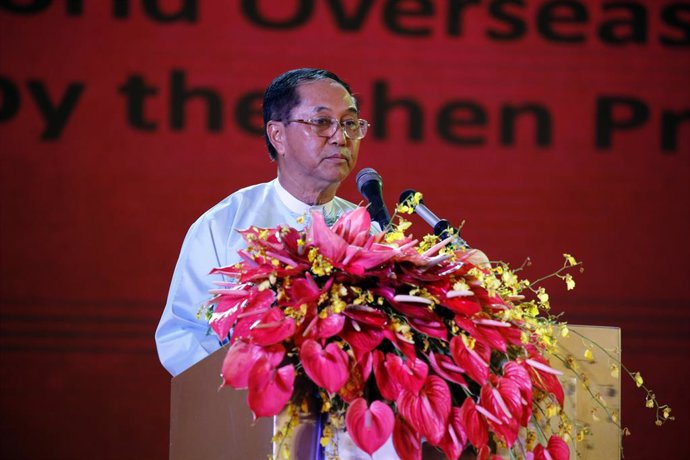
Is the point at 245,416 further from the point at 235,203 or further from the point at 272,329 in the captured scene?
the point at 235,203

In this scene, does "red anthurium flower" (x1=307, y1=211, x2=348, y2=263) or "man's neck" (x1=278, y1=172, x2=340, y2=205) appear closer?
"red anthurium flower" (x1=307, y1=211, x2=348, y2=263)

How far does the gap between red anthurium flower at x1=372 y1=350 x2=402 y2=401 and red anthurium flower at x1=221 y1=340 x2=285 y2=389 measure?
10 centimetres

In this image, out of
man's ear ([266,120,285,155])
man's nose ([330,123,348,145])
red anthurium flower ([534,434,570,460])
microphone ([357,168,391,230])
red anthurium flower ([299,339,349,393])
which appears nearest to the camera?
red anthurium flower ([299,339,349,393])

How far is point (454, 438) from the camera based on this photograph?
85 centimetres

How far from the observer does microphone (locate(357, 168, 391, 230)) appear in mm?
1562

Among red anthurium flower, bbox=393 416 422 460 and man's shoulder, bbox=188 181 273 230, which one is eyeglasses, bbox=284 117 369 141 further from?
red anthurium flower, bbox=393 416 422 460

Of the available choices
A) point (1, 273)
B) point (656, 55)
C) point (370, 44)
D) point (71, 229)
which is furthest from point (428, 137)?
point (1, 273)

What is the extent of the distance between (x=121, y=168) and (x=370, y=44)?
3.42 ft

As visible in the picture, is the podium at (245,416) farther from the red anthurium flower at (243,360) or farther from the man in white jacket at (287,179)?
the man in white jacket at (287,179)

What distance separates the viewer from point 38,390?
3.10m

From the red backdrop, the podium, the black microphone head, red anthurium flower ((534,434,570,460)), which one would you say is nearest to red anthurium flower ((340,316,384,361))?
the podium

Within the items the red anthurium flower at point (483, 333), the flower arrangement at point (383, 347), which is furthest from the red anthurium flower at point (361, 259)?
the red anthurium flower at point (483, 333)

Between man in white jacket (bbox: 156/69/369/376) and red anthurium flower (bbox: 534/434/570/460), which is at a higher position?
man in white jacket (bbox: 156/69/369/376)

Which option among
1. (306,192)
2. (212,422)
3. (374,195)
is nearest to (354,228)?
(212,422)
